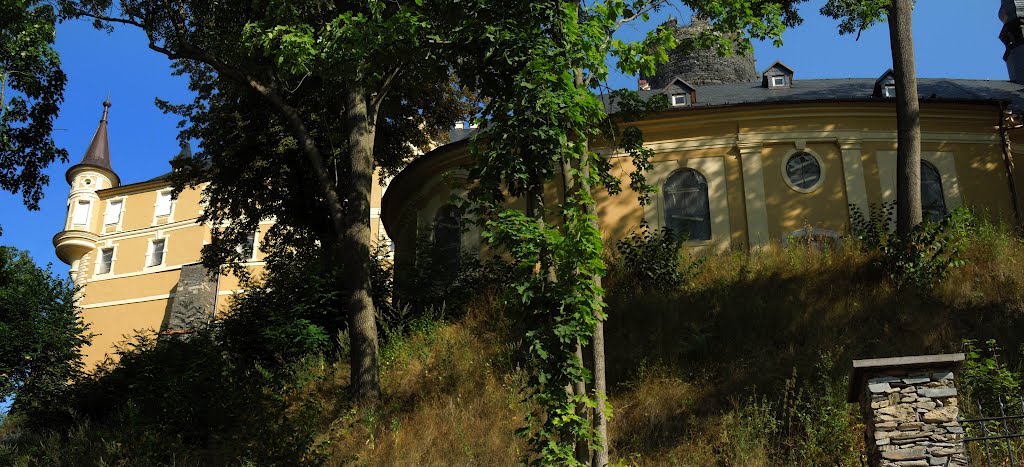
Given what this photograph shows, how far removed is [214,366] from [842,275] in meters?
11.1

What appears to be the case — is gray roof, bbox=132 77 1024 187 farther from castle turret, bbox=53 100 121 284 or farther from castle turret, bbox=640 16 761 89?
castle turret, bbox=53 100 121 284

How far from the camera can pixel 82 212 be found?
2040 inches

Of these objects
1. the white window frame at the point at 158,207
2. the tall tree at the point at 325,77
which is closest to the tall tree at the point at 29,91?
the tall tree at the point at 325,77

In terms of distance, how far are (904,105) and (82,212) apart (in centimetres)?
4504

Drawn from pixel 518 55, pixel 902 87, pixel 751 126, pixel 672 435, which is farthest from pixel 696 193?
pixel 518 55

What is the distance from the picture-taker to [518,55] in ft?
36.1

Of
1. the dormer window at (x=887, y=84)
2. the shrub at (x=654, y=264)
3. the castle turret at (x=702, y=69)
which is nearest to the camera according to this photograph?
the shrub at (x=654, y=264)

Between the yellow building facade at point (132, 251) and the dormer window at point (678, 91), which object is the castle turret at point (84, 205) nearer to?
the yellow building facade at point (132, 251)

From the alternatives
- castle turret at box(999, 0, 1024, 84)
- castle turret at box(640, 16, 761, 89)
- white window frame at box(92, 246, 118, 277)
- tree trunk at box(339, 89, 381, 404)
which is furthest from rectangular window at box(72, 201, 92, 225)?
castle turret at box(999, 0, 1024, 84)

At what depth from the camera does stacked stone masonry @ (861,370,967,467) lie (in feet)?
28.3

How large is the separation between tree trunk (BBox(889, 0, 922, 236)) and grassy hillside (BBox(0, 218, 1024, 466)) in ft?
3.76

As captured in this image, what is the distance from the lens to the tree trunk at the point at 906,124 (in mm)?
17438

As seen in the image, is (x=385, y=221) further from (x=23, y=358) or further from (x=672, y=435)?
(x=672, y=435)

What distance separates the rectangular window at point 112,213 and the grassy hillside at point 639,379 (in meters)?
35.4
